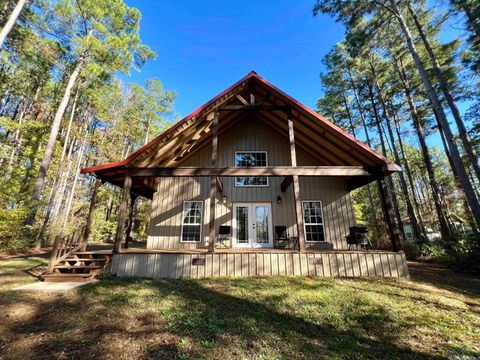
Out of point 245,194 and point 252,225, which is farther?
point 245,194

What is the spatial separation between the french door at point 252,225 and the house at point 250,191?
43 millimetres

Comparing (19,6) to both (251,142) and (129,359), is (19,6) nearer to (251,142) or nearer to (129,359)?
(251,142)

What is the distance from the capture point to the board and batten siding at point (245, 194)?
8.84 m

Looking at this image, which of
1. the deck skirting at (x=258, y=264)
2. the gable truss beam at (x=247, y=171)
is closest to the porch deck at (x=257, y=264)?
the deck skirting at (x=258, y=264)

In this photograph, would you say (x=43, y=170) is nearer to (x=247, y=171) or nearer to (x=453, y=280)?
(x=247, y=171)

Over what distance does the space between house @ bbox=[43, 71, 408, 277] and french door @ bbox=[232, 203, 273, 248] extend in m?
0.04

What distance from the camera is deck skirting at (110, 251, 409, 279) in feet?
18.9

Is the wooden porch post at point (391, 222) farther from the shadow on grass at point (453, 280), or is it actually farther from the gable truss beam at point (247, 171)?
the shadow on grass at point (453, 280)

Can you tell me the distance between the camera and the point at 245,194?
30.5ft

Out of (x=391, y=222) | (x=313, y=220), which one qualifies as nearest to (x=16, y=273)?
(x=313, y=220)

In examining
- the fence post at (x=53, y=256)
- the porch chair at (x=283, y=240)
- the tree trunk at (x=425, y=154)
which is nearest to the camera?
the fence post at (x=53, y=256)

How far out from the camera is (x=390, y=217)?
20.2 ft

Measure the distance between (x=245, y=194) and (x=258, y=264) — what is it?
3.89m

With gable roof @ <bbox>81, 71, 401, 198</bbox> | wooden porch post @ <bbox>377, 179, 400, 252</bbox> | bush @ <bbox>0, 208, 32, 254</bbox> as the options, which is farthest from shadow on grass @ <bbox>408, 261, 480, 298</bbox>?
bush @ <bbox>0, 208, 32, 254</bbox>
